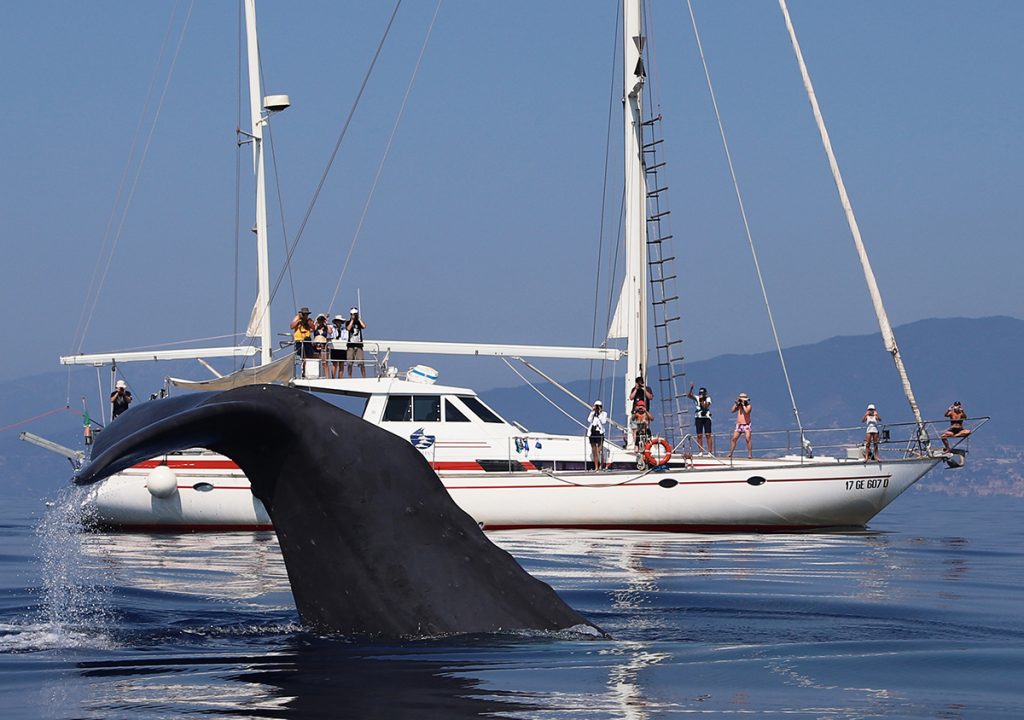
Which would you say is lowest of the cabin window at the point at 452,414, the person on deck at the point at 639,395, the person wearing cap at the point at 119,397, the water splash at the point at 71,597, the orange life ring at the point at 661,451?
the water splash at the point at 71,597

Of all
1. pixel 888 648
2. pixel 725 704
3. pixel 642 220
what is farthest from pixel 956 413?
pixel 725 704

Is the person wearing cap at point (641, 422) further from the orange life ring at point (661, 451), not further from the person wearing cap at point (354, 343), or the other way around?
the person wearing cap at point (354, 343)

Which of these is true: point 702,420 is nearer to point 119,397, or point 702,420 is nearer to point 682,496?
point 682,496

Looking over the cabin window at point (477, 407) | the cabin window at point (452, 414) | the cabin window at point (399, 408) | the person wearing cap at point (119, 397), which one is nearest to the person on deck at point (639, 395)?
the cabin window at point (477, 407)

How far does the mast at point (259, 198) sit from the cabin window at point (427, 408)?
600 centimetres

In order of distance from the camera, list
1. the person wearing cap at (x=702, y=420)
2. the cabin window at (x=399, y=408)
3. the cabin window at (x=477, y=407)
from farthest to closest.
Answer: the person wearing cap at (x=702, y=420)
the cabin window at (x=477, y=407)
the cabin window at (x=399, y=408)

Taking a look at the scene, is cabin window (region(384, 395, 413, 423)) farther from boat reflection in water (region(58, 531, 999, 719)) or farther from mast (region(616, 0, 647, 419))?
boat reflection in water (region(58, 531, 999, 719))

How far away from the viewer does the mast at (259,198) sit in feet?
118

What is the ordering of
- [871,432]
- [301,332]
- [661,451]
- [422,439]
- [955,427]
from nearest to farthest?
[871,432] → [422,439] → [955,427] → [661,451] → [301,332]

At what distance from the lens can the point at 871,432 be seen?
30734 mm

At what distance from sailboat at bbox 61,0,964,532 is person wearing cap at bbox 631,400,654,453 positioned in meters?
0.16

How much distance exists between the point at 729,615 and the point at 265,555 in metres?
11.5

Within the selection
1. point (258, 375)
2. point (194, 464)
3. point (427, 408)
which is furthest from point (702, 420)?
point (194, 464)

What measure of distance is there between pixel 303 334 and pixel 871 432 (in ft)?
43.8
